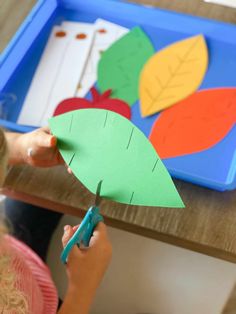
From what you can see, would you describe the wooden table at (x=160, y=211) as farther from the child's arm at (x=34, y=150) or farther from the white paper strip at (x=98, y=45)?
the white paper strip at (x=98, y=45)

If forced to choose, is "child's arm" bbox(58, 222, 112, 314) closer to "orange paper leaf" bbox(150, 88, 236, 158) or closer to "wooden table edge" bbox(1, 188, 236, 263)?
"wooden table edge" bbox(1, 188, 236, 263)

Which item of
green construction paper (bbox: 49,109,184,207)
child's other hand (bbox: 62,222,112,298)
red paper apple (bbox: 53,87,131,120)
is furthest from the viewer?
red paper apple (bbox: 53,87,131,120)

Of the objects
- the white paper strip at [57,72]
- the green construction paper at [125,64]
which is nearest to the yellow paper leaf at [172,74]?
the green construction paper at [125,64]

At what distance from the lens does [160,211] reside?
0.63 m

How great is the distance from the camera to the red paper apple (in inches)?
28.9

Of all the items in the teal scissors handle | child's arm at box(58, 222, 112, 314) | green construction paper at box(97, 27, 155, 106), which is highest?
green construction paper at box(97, 27, 155, 106)

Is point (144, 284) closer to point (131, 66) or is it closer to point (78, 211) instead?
point (78, 211)

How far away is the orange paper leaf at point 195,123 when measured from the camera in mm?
678

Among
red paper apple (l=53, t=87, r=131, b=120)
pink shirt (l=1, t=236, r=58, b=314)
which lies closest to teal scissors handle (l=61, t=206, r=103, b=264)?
pink shirt (l=1, t=236, r=58, b=314)

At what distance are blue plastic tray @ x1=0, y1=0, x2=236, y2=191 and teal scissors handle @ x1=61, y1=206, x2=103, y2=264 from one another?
165 millimetres

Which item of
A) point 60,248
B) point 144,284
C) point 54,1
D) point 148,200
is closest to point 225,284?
point 144,284

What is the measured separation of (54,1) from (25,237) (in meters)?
0.44

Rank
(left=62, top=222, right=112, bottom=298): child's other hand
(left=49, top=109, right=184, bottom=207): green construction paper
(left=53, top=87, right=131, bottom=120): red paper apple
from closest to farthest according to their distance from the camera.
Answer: (left=49, top=109, right=184, bottom=207): green construction paper → (left=62, top=222, right=112, bottom=298): child's other hand → (left=53, top=87, right=131, bottom=120): red paper apple

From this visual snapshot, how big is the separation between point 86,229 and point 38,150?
13 centimetres
